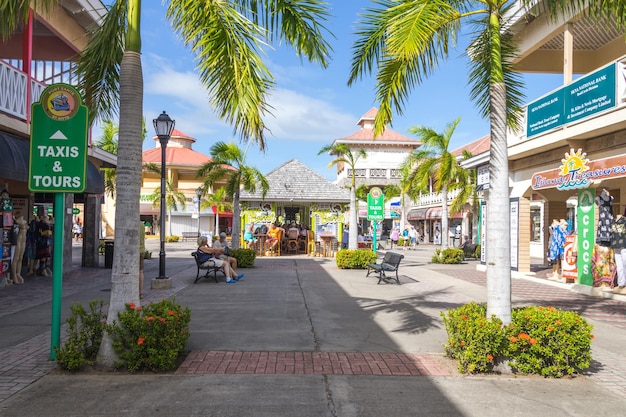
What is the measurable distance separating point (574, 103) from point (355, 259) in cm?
821

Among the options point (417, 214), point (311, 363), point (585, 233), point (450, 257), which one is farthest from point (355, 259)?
point (417, 214)

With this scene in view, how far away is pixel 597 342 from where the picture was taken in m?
6.77

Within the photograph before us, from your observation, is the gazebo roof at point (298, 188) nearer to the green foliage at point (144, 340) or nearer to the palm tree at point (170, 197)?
the palm tree at point (170, 197)

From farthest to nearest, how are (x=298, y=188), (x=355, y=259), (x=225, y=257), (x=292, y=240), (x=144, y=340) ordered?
(x=298, y=188), (x=292, y=240), (x=355, y=259), (x=225, y=257), (x=144, y=340)

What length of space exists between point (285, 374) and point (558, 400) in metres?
2.56

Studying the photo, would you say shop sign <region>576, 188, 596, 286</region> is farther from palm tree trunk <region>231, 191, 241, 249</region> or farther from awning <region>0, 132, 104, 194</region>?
palm tree trunk <region>231, 191, 241, 249</region>

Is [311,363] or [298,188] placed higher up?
[298,188]

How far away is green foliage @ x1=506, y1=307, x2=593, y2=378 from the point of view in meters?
5.07

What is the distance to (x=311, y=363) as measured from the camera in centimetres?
548

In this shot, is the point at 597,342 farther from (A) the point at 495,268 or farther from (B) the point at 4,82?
(B) the point at 4,82

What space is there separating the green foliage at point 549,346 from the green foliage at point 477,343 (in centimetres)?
15

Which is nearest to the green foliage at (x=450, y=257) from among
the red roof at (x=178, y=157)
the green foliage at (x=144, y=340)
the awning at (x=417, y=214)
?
the green foliage at (x=144, y=340)

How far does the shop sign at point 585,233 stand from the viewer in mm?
11688

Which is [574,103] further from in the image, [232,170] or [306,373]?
[232,170]
